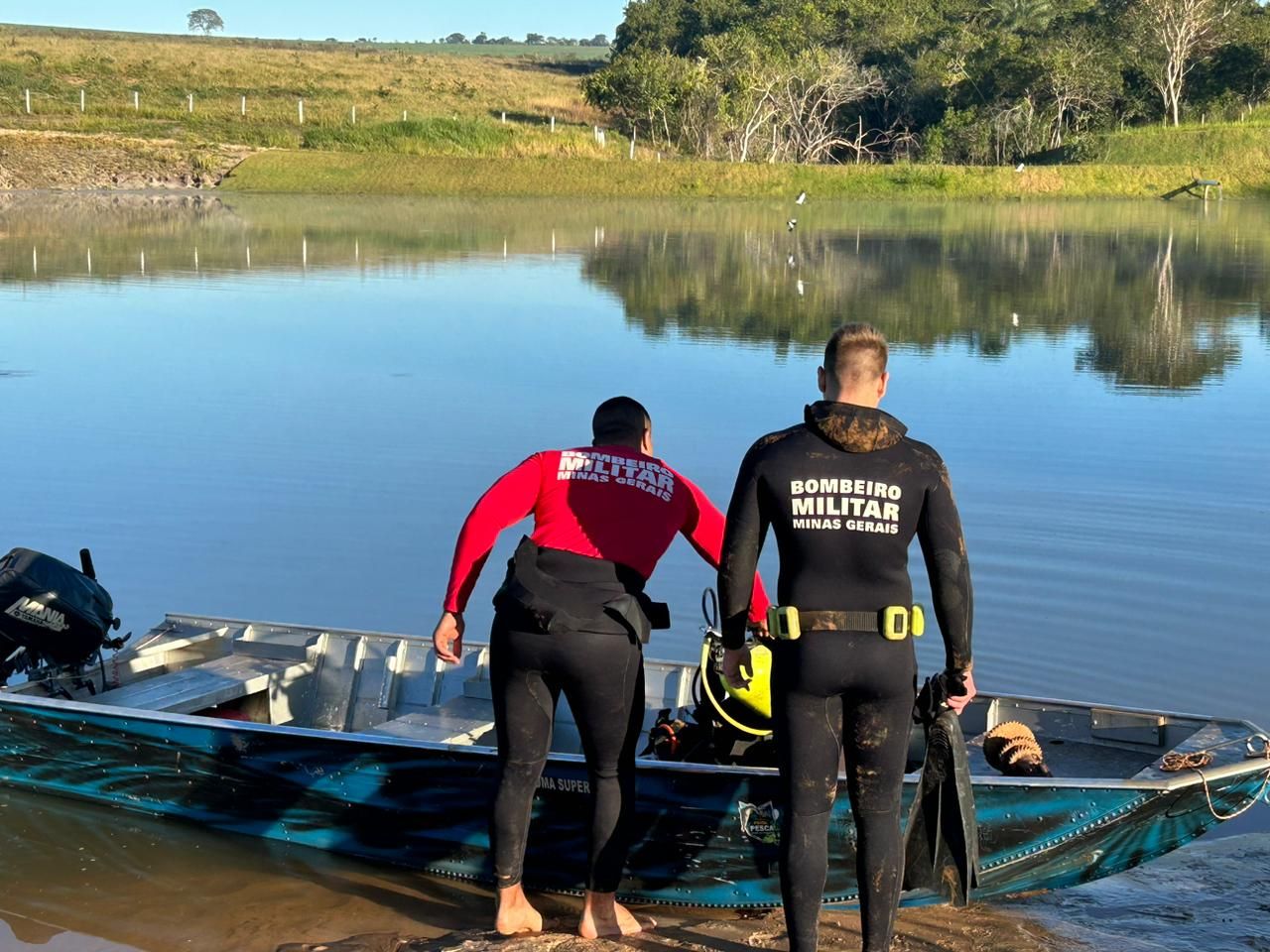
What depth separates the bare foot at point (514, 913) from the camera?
18.0 ft

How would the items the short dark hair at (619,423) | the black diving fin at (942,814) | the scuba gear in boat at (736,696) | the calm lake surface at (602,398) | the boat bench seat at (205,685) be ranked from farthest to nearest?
the calm lake surface at (602,398) < the boat bench seat at (205,685) < the scuba gear in boat at (736,696) < the short dark hair at (619,423) < the black diving fin at (942,814)

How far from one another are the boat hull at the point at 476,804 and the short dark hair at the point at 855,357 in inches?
64.0

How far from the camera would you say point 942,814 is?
513 cm

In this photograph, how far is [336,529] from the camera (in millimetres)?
11500

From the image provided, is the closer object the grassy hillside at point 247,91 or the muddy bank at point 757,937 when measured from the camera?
the muddy bank at point 757,937

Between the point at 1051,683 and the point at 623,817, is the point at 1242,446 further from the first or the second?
the point at 623,817

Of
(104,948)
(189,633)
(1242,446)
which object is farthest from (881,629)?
(1242,446)

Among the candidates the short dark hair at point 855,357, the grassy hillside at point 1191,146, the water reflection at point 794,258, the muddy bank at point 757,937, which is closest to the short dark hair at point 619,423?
the short dark hair at point 855,357

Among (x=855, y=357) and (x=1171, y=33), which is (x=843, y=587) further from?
(x=1171, y=33)

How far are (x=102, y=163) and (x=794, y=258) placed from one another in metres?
27.0

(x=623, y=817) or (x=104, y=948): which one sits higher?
(x=623, y=817)

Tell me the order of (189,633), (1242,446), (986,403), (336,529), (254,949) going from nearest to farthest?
(254,949) < (189,633) < (336,529) < (1242,446) < (986,403)

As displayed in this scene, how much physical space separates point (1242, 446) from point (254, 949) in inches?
431

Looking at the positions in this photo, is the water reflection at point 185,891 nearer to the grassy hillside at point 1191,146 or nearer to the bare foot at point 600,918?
the bare foot at point 600,918
